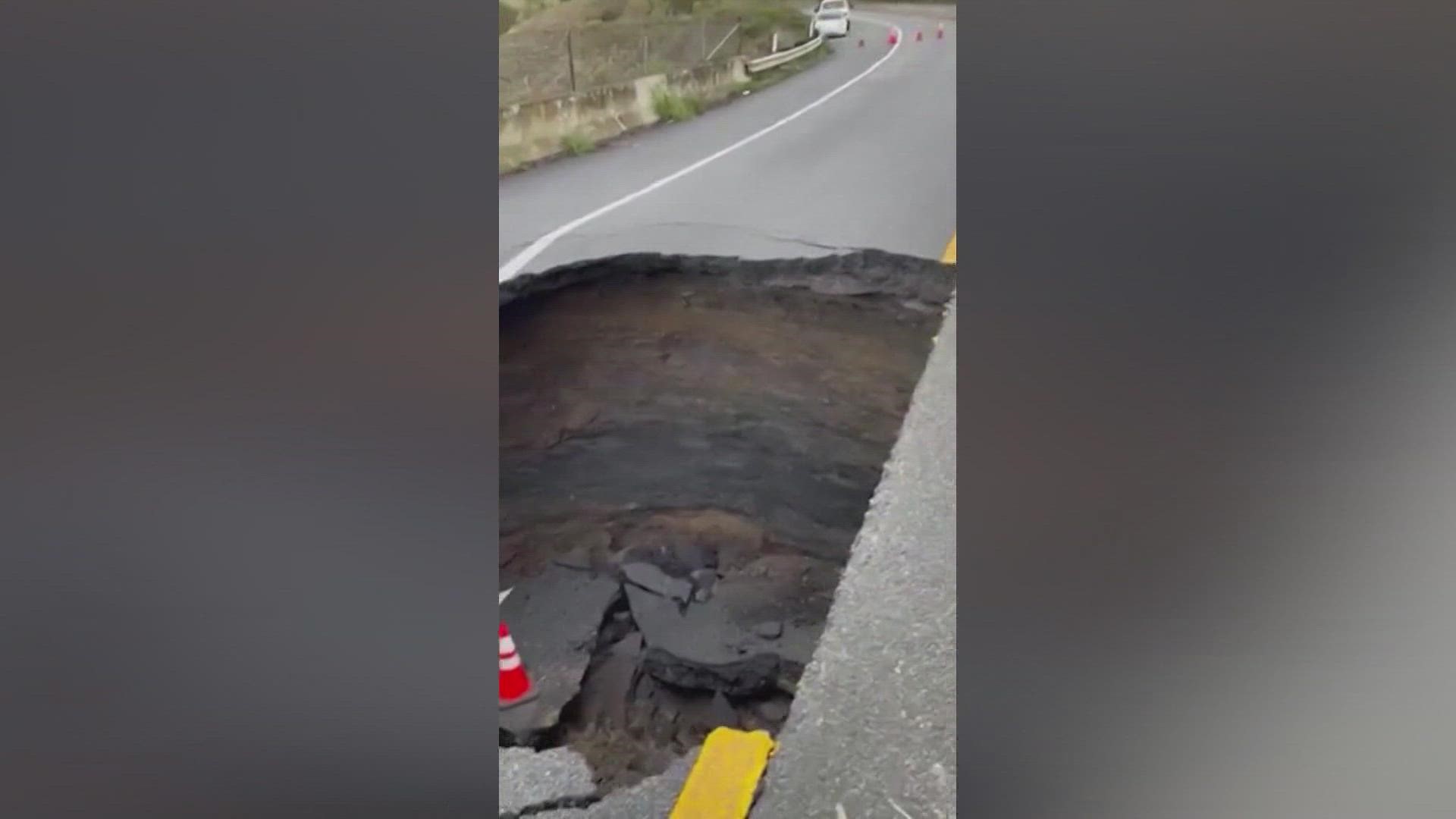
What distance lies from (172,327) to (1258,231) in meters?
1.70

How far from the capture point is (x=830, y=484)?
1.93 metres

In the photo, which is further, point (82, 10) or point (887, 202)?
point (887, 202)

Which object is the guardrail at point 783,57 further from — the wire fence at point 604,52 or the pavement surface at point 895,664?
the pavement surface at point 895,664

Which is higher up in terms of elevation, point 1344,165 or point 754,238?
point 1344,165

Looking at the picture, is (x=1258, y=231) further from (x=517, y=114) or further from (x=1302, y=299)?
(x=517, y=114)

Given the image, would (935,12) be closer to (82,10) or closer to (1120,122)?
(1120,122)

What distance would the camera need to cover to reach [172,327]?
69.4 inches

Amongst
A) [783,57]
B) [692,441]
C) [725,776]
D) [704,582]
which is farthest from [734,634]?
[783,57]

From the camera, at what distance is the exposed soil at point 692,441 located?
1903 mm

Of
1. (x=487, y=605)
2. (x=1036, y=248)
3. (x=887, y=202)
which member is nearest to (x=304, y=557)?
(x=487, y=605)

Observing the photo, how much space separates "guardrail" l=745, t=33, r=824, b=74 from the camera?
1975 mm

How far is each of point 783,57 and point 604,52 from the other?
306 millimetres

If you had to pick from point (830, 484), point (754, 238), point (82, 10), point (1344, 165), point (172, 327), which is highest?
point (82, 10)

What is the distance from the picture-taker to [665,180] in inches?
77.2
